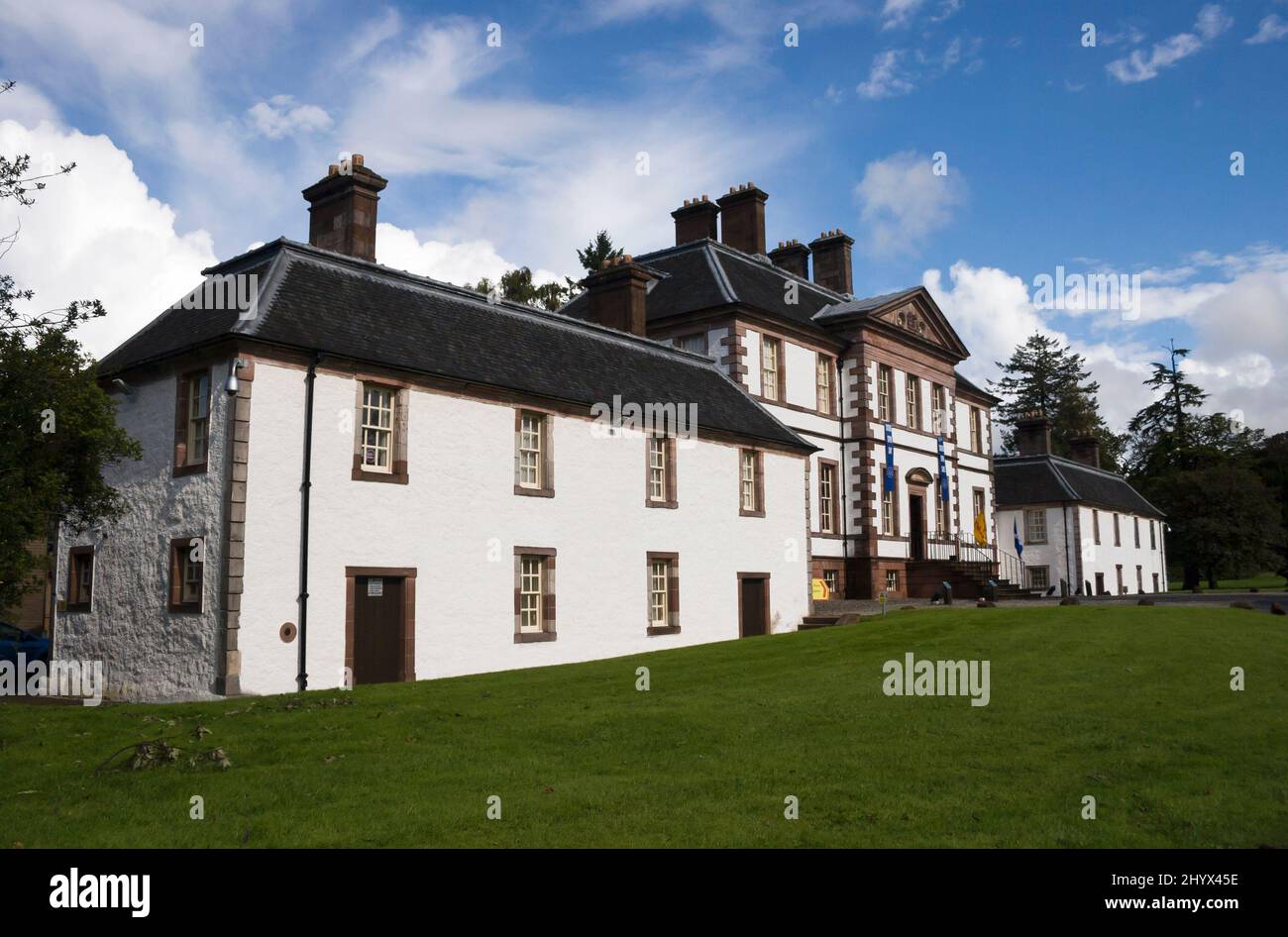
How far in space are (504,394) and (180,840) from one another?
15.2m

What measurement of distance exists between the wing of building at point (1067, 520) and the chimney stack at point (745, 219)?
20.8 m

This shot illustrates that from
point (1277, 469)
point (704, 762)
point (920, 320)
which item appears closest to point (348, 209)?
point (704, 762)

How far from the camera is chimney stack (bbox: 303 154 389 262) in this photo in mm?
24391

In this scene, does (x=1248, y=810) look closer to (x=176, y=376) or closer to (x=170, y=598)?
(x=170, y=598)

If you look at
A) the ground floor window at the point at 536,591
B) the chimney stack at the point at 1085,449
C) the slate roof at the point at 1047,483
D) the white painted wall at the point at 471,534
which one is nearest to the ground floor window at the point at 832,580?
the white painted wall at the point at 471,534

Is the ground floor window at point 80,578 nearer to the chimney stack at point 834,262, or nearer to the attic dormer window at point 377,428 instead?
the attic dormer window at point 377,428

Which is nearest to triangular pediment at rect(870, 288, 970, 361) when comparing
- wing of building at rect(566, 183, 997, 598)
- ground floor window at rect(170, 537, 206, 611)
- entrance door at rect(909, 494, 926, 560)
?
wing of building at rect(566, 183, 997, 598)

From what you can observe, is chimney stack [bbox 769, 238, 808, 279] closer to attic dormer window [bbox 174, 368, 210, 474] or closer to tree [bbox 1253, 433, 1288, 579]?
attic dormer window [bbox 174, 368, 210, 474]

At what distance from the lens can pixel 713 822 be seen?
27.5 feet

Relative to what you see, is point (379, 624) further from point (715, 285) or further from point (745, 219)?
point (745, 219)

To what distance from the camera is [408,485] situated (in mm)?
20578

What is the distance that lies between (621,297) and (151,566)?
1713cm

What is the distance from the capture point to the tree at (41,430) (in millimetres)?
16578
